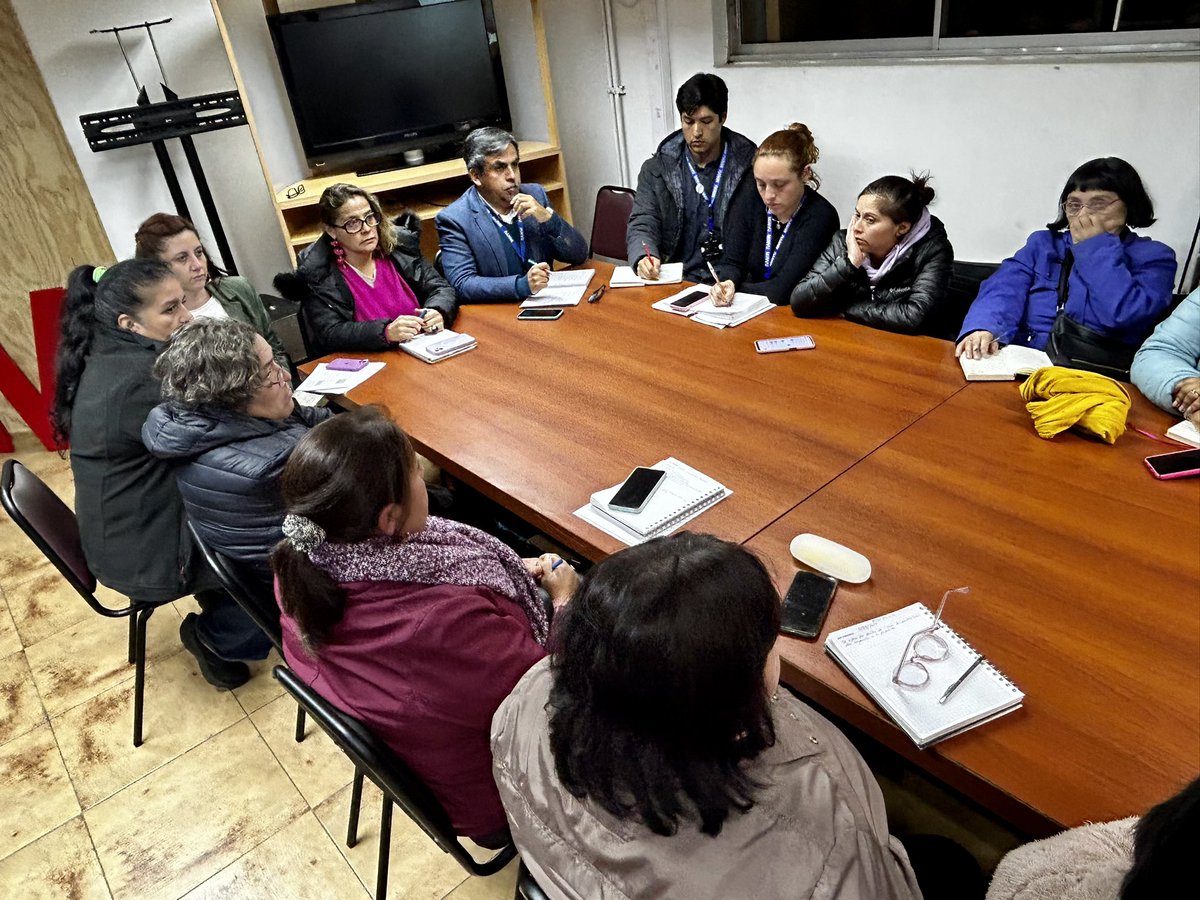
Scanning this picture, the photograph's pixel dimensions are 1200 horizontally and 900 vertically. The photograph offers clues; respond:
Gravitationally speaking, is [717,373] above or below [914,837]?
above

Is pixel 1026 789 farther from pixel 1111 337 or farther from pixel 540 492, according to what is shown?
pixel 1111 337

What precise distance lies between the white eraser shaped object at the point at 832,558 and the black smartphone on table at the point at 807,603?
2cm

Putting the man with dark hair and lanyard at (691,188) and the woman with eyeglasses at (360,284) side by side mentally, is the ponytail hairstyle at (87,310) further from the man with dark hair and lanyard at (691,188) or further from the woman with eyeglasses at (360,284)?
the man with dark hair and lanyard at (691,188)

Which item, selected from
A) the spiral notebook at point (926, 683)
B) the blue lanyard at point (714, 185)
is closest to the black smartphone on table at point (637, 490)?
the spiral notebook at point (926, 683)

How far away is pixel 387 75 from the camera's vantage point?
406 cm

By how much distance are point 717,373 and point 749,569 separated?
1339mm

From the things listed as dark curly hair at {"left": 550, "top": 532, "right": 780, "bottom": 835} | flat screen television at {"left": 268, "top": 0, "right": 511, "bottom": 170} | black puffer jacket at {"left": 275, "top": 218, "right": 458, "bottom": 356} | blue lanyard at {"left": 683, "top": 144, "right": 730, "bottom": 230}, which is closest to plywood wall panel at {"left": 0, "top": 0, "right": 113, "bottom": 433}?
flat screen television at {"left": 268, "top": 0, "right": 511, "bottom": 170}

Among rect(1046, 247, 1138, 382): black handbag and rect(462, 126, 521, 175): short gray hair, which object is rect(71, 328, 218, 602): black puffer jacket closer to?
rect(462, 126, 521, 175): short gray hair

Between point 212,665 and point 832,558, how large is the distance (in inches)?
72.0

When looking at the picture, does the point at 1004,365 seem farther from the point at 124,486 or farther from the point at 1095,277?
the point at 124,486

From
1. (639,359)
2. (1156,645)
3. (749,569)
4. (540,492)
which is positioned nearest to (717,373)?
(639,359)

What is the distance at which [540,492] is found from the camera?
1645mm

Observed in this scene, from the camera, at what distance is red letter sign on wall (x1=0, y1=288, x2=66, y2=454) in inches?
132

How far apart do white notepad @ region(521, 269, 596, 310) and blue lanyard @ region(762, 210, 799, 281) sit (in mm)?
674
